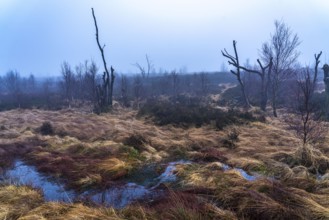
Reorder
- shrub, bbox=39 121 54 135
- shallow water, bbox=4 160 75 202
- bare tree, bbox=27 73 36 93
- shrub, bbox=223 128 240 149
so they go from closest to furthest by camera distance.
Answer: shallow water, bbox=4 160 75 202, shrub, bbox=223 128 240 149, shrub, bbox=39 121 54 135, bare tree, bbox=27 73 36 93

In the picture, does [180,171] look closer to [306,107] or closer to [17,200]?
[17,200]

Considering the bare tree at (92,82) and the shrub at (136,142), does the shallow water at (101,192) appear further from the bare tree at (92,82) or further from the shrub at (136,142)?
the bare tree at (92,82)

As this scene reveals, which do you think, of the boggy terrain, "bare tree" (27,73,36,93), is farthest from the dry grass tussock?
"bare tree" (27,73,36,93)

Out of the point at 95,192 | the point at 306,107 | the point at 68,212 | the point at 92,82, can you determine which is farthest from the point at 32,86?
the point at 68,212

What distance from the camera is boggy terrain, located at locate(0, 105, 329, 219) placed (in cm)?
512

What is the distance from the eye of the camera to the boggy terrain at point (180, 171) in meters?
5.12

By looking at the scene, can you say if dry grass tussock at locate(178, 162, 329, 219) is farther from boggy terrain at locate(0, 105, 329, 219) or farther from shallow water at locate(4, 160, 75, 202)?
shallow water at locate(4, 160, 75, 202)

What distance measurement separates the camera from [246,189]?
586 centimetres

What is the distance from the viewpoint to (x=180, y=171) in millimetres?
7734

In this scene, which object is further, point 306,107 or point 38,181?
point 306,107

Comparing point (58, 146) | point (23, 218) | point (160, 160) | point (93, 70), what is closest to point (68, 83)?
point (93, 70)

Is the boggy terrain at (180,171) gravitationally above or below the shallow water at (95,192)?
above

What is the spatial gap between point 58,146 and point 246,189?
7416mm

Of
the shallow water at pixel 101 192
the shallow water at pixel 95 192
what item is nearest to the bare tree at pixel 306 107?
the shallow water at pixel 101 192
